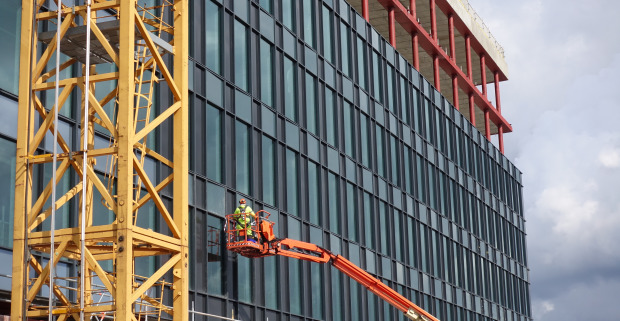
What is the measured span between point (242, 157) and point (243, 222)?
358 cm

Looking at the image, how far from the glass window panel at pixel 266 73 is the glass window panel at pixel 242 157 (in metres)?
2.27

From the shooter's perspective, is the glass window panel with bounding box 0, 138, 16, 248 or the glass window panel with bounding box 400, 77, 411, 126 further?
the glass window panel with bounding box 400, 77, 411, 126

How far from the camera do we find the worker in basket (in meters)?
34.1

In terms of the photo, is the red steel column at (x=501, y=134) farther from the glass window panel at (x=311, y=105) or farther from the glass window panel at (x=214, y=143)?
the glass window panel at (x=214, y=143)

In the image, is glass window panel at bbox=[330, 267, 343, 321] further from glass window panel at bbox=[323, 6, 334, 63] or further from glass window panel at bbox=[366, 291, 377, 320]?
glass window panel at bbox=[323, 6, 334, 63]

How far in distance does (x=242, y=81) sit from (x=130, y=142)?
15427mm

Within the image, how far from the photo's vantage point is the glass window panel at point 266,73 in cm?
3947

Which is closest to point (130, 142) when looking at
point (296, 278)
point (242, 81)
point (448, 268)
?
point (242, 81)

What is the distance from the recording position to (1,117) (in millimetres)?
25594

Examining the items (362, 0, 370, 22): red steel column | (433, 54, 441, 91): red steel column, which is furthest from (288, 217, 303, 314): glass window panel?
(433, 54, 441, 91): red steel column

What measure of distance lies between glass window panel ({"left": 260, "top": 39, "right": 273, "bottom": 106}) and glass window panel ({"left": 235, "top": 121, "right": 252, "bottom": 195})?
2.27 meters

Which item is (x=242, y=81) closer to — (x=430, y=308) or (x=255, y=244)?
(x=255, y=244)

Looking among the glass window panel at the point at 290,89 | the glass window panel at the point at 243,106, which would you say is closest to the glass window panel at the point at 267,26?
the glass window panel at the point at 290,89

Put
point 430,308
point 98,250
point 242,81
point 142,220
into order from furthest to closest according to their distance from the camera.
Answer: point 430,308, point 242,81, point 142,220, point 98,250
